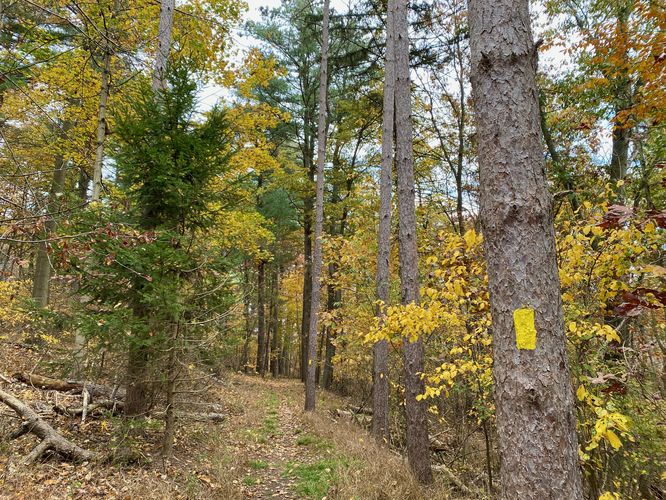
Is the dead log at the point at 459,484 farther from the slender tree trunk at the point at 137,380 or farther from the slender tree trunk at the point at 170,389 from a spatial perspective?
the slender tree trunk at the point at 137,380

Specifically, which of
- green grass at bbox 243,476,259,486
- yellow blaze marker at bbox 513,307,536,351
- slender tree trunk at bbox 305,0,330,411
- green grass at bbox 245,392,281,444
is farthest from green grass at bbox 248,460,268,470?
yellow blaze marker at bbox 513,307,536,351

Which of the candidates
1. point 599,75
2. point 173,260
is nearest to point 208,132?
point 173,260

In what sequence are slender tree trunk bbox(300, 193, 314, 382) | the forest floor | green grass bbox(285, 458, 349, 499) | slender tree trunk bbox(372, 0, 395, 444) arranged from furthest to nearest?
1. slender tree trunk bbox(300, 193, 314, 382)
2. slender tree trunk bbox(372, 0, 395, 444)
3. green grass bbox(285, 458, 349, 499)
4. the forest floor

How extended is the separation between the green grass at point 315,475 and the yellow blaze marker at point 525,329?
4.30 m

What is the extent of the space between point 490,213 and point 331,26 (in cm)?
1292

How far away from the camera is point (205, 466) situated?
5293mm

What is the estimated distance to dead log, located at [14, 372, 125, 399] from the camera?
6.77 metres

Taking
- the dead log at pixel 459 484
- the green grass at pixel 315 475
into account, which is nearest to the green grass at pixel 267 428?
the green grass at pixel 315 475

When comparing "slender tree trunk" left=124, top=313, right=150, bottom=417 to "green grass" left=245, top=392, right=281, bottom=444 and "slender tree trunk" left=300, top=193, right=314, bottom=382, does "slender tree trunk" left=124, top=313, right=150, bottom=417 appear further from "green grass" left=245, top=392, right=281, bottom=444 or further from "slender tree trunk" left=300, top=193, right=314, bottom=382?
"slender tree trunk" left=300, top=193, right=314, bottom=382

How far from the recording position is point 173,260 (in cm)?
523

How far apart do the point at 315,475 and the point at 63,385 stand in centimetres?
499

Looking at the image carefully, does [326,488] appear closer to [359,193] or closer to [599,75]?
[599,75]

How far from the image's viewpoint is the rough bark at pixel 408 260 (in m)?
5.73

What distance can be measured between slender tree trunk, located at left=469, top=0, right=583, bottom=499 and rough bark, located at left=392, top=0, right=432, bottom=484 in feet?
11.5
